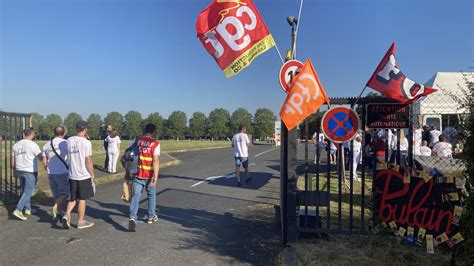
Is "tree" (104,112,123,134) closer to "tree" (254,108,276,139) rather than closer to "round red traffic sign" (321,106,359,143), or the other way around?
"tree" (254,108,276,139)

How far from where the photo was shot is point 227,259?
4.80m

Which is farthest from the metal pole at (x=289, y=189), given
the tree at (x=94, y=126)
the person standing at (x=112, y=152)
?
the tree at (x=94, y=126)

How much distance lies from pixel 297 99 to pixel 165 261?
264 cm

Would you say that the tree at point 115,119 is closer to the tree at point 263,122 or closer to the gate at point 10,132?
the tree at point 263,122

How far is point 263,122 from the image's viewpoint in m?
109

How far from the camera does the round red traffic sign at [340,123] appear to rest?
4.68 meters

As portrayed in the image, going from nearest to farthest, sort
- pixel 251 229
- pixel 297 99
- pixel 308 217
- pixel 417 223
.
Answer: pixel 417 223
pixel 297 99
pixel 308 217
pixel 251 229

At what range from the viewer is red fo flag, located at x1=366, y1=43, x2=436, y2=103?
4.42 meters

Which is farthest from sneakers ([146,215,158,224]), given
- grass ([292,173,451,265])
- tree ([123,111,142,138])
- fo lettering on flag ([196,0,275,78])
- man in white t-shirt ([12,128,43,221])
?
tree ([123,111,142,138])

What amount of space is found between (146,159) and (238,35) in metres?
2.73

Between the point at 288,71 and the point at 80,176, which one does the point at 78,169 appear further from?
the point at 288,71

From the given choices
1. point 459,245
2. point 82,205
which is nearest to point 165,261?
point 82,205

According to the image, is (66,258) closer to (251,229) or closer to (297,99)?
(251,229)

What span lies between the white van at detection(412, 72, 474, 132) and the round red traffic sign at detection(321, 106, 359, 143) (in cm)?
104
